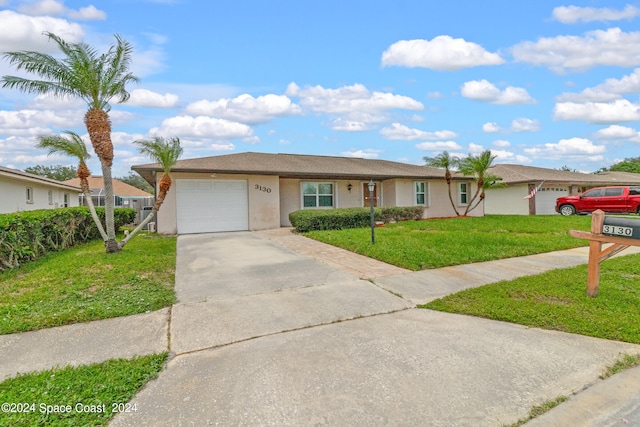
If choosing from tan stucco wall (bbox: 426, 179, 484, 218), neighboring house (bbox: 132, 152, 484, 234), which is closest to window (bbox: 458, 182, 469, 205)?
neighboring house (bbox: 132, 152, 484, 234)

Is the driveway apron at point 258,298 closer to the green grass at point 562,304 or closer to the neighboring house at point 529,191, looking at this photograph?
the green grass at point 562,304

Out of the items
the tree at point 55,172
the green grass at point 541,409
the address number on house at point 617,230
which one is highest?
the tree at point 55,172

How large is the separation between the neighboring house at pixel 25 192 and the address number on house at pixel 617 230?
18914mm

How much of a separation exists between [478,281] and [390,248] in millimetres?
2822

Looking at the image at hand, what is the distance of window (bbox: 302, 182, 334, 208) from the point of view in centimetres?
1576

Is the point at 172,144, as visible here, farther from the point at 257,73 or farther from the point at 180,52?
the point at 257,73

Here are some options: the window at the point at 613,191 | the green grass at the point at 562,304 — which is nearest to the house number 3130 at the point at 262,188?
the green grass at the point at 562,304

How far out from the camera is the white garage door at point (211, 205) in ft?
41.9

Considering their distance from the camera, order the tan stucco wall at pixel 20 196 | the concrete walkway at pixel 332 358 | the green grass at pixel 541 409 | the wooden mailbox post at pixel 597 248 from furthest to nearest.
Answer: the tan stucco wall at pixel 20 196 < the wooden mailbox post at pixel 597 248 < the concrete walkway at pixel 332 358 < the green grass at pixel 541 409

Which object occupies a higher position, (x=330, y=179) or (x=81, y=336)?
(x=330, y=179)

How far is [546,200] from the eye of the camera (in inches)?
882

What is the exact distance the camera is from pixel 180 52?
10.3 metres

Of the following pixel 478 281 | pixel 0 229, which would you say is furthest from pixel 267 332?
pixel 0 229

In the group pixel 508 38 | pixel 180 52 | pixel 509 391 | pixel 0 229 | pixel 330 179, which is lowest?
pixel 509 391
